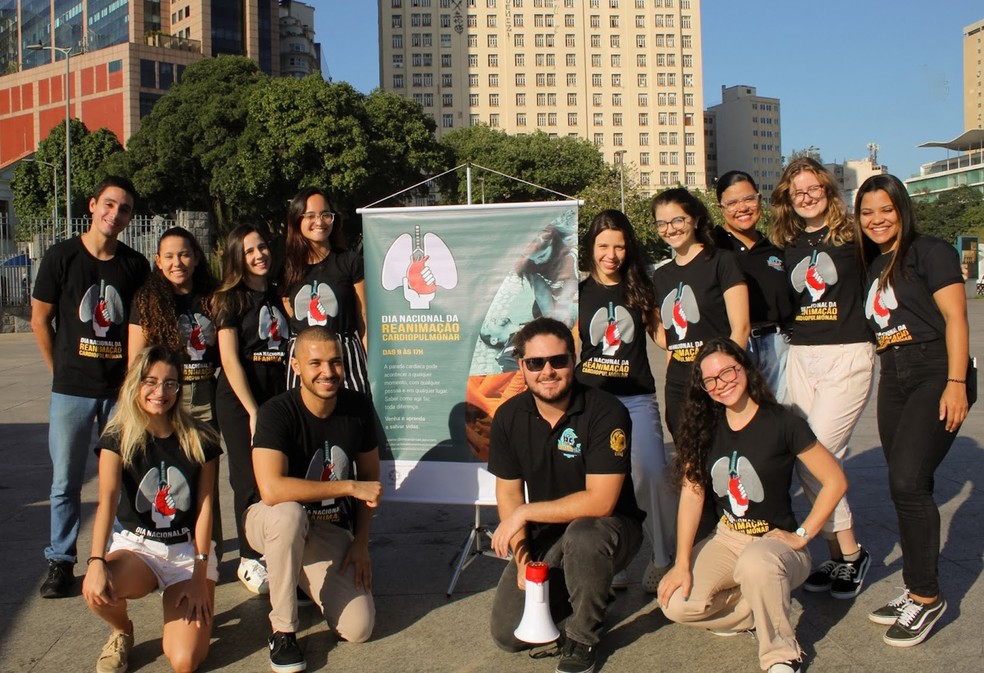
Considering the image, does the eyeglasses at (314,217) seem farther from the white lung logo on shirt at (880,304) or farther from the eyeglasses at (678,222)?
the white lung logo on shirt at (880,304)

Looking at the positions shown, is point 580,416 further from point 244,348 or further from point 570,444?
point 244,348

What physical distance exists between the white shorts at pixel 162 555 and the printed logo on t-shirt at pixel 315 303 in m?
1.25

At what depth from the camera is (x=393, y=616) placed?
3957mm

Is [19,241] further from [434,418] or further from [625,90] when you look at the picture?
[625,90]

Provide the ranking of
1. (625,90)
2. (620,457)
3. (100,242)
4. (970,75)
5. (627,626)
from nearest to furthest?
(620,457), (627,626), (100,242), (625,90), (970,75)

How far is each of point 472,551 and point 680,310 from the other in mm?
1631

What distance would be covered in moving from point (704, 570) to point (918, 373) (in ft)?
3.91

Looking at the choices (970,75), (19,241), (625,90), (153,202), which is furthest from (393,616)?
(970,75)

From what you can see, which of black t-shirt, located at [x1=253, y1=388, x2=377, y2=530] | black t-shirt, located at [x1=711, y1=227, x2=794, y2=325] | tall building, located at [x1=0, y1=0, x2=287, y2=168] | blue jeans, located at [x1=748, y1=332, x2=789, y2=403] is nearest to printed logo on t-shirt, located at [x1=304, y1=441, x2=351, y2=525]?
black t-shirt, located at [x1=253, y1=388, x2=377, y2=530]

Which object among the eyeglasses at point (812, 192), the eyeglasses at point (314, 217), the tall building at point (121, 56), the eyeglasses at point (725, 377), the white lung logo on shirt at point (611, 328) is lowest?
the eyeglasses at point (725, 377)

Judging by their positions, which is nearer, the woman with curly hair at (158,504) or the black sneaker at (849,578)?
the woman with curly hair at (158,504)

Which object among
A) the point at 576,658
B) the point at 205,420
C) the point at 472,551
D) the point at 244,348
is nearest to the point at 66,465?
the point at 205,420

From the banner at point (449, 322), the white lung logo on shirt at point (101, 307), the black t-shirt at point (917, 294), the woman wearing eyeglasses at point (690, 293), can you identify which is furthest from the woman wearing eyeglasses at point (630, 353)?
the white lung logo on shirt at point (101, 307)

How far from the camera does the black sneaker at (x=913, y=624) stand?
344 centimetres
